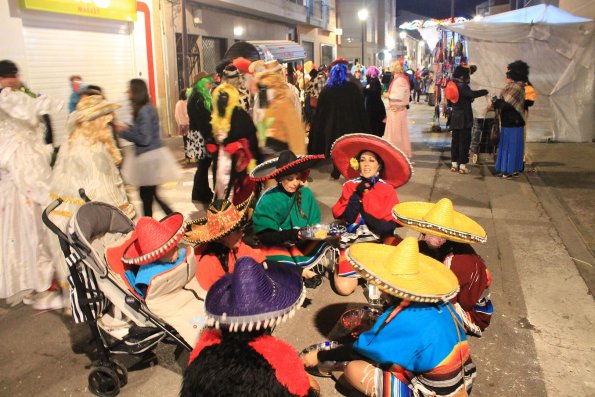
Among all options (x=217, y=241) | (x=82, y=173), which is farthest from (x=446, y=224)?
(x=82, y=173)

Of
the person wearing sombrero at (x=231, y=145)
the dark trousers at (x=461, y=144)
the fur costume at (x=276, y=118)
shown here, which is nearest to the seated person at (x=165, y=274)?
the person wearing sombrero at (x=231, y=145)

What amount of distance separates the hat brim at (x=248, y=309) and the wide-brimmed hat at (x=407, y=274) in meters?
0.52

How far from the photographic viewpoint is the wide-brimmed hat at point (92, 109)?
3.94 metres

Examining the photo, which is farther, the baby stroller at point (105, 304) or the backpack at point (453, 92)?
the backpack at point (453, 92)

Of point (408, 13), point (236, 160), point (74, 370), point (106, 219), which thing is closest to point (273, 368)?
point (106, 219)

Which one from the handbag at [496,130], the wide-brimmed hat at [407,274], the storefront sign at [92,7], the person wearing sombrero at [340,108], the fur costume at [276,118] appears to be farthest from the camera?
the storefront sign at [92,7]

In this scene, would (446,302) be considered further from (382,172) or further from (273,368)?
(382,172)

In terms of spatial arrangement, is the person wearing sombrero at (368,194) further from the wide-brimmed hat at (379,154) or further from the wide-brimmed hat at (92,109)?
the wide-brimmed hat at (92,109)

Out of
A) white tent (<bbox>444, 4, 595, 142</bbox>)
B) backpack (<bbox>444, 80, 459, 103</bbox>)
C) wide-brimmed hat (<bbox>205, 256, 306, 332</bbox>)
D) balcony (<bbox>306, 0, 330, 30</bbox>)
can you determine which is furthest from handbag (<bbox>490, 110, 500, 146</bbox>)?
balcony (<bbox>306, 0, 330, 30</bbox>)

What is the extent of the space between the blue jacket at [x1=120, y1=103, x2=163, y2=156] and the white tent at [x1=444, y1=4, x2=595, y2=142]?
27.5ft

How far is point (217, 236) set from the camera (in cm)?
329

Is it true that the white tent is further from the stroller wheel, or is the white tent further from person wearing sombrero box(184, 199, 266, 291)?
the stroller wheel

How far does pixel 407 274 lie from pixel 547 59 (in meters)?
11.4

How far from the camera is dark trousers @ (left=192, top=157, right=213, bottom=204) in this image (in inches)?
277
